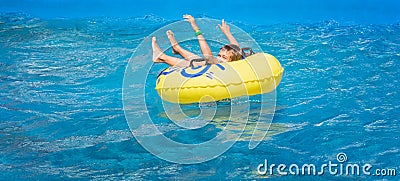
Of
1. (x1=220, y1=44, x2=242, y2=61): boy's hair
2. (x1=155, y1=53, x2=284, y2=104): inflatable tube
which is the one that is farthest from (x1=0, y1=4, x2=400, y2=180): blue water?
(x1=220, y1=44, x2=242, y2=61): boy's hair

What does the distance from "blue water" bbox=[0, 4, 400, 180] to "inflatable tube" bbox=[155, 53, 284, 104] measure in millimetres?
242

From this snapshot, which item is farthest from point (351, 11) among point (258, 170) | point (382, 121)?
point (258, 170)

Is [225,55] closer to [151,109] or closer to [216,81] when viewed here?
[216,81]

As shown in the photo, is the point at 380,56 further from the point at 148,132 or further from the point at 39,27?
the point at 39,27

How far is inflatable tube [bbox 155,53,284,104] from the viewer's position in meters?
3.99

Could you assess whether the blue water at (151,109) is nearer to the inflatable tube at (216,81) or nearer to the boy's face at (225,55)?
the inflatable tube at (216,81)

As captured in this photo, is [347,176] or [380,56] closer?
[347,176]

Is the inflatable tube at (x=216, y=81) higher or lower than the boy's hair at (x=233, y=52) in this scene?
lower

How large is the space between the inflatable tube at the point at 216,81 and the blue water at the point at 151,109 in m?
0.24

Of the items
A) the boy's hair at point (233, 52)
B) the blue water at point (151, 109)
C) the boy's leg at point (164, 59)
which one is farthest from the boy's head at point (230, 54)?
the blue water at point (151, 109)

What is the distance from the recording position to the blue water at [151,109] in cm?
327

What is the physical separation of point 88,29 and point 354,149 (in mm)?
4410

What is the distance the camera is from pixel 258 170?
3.16 metres

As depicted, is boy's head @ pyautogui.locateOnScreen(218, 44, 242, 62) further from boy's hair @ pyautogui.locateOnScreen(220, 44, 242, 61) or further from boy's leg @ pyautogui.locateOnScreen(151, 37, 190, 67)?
boy's leg @ pyautogui.locateOnScreen(151, 37, 190, 67)
